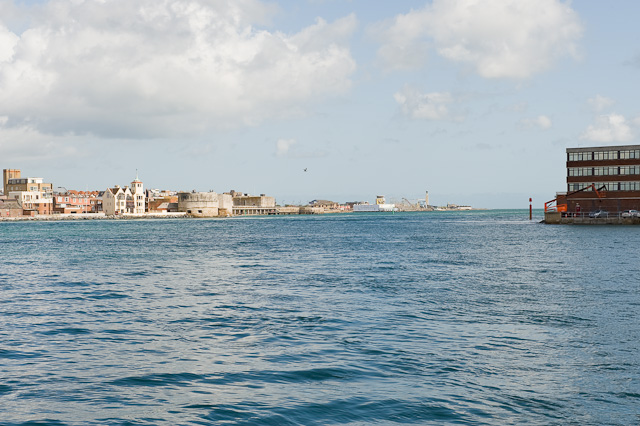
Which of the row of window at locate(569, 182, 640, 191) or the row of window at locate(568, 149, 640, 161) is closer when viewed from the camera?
the row of window at locate(569, 182, 640, 191)

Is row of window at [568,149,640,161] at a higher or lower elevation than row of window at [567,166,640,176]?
higher

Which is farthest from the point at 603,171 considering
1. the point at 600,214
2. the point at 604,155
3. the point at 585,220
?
the point at 585,220

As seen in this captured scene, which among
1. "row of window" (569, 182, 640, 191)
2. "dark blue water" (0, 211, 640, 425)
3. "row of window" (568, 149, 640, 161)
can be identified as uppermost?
"row of window" (568, 149, 640, 161)

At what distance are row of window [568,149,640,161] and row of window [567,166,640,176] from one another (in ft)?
6.77

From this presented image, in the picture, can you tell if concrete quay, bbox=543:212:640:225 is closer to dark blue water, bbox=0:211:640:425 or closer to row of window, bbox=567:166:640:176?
row of window, bbox=567:166:640:176

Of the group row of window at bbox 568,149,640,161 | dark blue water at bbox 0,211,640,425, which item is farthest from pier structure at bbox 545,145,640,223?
dark blue water at bbox 0,211,640,425

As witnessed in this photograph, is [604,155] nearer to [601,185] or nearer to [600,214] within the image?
[601,185]

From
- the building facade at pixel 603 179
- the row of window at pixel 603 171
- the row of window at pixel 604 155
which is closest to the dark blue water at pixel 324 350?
the building facade at pixel 603 179

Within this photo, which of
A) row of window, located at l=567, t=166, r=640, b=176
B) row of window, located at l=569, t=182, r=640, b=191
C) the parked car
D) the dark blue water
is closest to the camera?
the dark blue water

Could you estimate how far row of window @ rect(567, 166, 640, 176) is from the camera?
124 metres

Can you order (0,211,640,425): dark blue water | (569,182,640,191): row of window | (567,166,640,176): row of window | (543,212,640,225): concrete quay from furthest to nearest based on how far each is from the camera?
(567,166,640,176): row of window → (569,182,640,191): row of window → (543,212,640,225): concrete quay → (0,211,640,425): dark blue water

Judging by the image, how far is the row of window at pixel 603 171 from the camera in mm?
123688

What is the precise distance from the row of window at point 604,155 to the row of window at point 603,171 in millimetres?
2063

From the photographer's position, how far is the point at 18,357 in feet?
60.6
